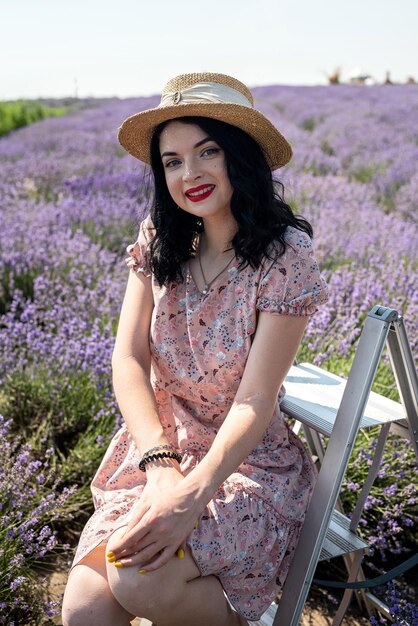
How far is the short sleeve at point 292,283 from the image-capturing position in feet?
5.72

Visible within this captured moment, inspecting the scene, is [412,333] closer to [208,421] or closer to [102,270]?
[208,421]

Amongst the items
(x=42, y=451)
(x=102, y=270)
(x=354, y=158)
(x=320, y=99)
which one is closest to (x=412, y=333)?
(x=42, y=451)

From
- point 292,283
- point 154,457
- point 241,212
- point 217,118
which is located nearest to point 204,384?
point 154,457

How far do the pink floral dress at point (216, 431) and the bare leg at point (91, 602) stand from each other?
5cm

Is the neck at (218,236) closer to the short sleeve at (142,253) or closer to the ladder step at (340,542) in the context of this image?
the short sleeve at (142,253)

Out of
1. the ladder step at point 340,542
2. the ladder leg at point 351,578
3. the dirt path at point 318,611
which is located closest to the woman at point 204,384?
the ladder step at point 340,542

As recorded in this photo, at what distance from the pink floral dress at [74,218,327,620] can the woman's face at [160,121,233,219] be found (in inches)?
7.1

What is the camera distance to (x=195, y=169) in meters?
1.77

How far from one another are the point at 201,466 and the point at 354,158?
21.5 ft

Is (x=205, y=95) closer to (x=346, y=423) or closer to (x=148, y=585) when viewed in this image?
(x=346, y=423)

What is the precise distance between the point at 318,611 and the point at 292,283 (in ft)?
3.94

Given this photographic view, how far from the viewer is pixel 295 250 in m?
1.79

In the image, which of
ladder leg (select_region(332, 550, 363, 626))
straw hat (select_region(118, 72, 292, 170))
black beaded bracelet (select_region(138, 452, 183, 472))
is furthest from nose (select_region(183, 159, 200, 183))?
ladder leg (select_region(332, 550, 363, 626))

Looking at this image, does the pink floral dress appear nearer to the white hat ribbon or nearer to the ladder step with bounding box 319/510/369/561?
the ladder step with bounding box 319/510/369/561
